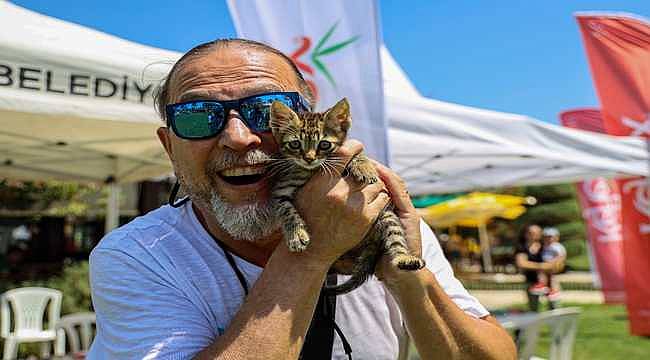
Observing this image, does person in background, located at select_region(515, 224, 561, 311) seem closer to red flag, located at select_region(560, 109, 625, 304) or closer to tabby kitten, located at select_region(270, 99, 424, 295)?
red flag, located at select_region(560, 109, 625, 304)

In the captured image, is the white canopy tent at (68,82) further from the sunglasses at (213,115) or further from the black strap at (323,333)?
the black strap at (323,333)

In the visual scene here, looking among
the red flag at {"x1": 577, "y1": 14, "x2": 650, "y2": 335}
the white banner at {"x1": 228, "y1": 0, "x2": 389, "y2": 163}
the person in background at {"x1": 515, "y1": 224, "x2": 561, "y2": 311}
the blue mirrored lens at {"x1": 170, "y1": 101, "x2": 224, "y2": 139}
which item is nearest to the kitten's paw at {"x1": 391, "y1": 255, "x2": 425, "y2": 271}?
the blue mirrored lens at {"x1": 170, "y1": 101, "x2": 224, "y2": 139}

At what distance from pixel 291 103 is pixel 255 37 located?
102 inches

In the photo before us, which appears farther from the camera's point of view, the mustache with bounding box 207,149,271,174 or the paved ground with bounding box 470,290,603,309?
the paved ground with bounding box 470,290,603,309

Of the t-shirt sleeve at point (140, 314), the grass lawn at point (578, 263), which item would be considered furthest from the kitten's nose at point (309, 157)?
the grass lawn at point (578, 263)

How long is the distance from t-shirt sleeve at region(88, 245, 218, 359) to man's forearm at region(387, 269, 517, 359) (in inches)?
18.4

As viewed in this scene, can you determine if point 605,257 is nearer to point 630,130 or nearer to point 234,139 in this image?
point 630,130

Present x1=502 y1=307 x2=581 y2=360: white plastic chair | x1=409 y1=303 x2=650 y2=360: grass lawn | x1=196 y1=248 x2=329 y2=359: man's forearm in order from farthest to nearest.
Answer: x1=409 y1=303 x2=650 y2=360: grass lawn → x1=502 y1=307 x2=581 y2=360: white plastic chair → x1=196 y1=248 x2=329 y2=359: man's forearm

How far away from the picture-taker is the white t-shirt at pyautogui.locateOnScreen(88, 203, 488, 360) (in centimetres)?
124

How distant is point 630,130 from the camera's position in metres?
6.92

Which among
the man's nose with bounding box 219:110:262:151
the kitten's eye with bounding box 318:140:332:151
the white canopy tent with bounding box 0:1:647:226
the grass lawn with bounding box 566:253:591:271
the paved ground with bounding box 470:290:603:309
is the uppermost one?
the man's nose with bounding box 219:110:262:151

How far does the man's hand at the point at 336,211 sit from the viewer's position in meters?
1.35

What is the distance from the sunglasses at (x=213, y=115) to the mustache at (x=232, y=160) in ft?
0.20

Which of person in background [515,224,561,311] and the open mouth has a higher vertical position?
the open mouth
